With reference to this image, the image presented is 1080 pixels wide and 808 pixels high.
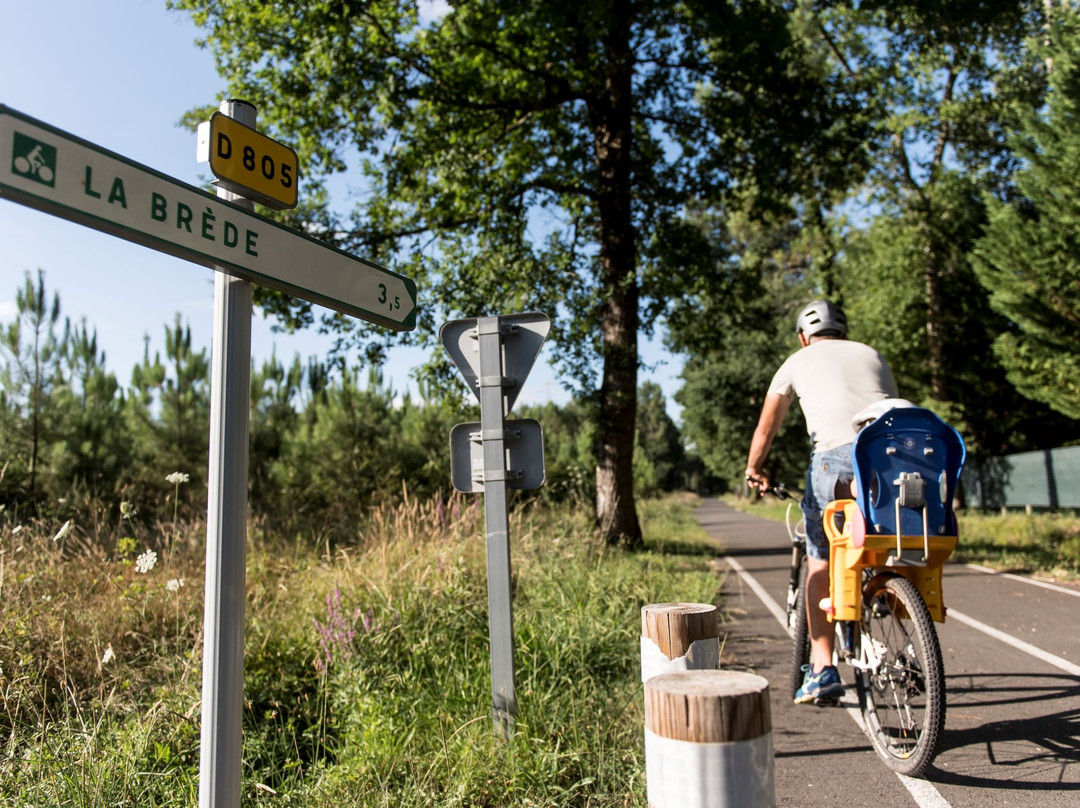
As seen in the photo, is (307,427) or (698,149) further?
(307,427)

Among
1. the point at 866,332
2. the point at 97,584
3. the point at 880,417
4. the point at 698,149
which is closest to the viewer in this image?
the point at 880,417

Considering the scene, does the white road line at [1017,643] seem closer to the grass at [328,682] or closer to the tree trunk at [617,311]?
the grass at [328,682]

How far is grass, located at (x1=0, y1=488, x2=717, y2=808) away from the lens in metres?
3.22

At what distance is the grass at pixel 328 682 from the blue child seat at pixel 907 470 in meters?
1.59

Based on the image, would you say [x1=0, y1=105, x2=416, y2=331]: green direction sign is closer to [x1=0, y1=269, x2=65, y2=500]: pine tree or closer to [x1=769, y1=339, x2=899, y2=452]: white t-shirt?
[x1=769, y1=339, x2=899, y2=452]: white t-shirt

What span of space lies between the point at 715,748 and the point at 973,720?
11.4ft

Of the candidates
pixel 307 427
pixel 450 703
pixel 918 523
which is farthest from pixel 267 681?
pixel 307 427

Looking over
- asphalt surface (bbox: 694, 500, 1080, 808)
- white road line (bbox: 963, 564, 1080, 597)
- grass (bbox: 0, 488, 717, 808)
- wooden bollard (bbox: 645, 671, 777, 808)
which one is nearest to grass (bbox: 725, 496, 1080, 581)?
white road line (bbox: 963, 564, 1080, 597)

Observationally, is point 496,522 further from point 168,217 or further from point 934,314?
point 934,314

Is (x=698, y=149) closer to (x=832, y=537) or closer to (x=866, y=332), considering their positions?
(x=832, y=537)

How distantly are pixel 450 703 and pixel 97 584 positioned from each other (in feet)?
8.23

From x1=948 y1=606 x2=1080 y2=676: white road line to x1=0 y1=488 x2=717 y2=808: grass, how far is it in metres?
2.80

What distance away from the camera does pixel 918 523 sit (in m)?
3.54

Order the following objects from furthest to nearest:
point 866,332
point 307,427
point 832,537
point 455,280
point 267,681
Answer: point 866,332 → point 307,427 → point 455,280 → point 267,681 → point 832,537
